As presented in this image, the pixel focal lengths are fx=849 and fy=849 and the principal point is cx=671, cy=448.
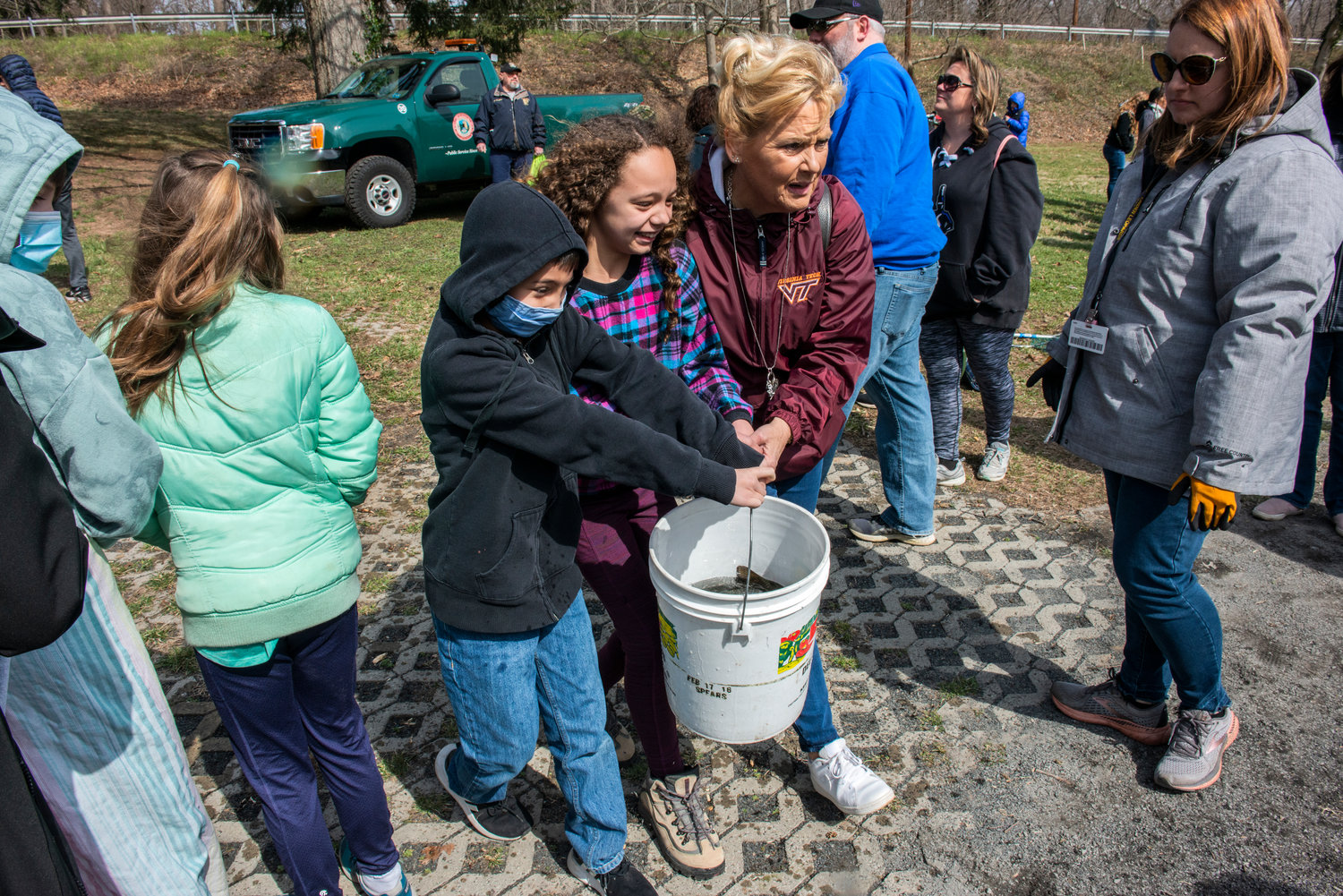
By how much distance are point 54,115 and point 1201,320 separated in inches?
384

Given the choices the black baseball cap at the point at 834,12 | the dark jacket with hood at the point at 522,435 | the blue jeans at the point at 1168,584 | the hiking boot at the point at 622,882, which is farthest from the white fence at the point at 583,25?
the hiking boot at the point at 622,882

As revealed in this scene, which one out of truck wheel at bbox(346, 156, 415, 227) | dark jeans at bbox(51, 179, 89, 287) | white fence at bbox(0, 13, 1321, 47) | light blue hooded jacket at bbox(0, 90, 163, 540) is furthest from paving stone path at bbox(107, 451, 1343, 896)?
white fence at bbox(0, 13, 1321, 47)

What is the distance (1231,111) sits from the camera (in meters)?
2.20

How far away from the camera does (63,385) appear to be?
1496 mm

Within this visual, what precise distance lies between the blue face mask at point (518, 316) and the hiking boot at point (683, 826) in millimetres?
1438

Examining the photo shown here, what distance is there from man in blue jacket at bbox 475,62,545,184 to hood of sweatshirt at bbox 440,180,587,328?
1017cm

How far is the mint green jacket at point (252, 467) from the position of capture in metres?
1.85

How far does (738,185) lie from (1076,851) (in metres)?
2.17

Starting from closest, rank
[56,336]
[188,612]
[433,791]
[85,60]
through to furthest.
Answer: [56,336]
[188,612]
[433,791]
[85,60]

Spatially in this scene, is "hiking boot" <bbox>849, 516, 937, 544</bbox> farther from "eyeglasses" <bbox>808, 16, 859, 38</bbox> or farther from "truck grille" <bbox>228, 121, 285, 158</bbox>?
"truck grille" <bbox>228, 121, 285, 158</bbox>

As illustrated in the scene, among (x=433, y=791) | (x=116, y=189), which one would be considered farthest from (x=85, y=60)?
(x=433, y=791)

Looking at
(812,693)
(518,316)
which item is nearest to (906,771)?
(812,693)

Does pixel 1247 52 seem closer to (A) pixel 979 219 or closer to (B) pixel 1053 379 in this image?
(B) pixel 1053 379

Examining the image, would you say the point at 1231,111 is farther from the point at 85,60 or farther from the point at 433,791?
the point at 85,60
